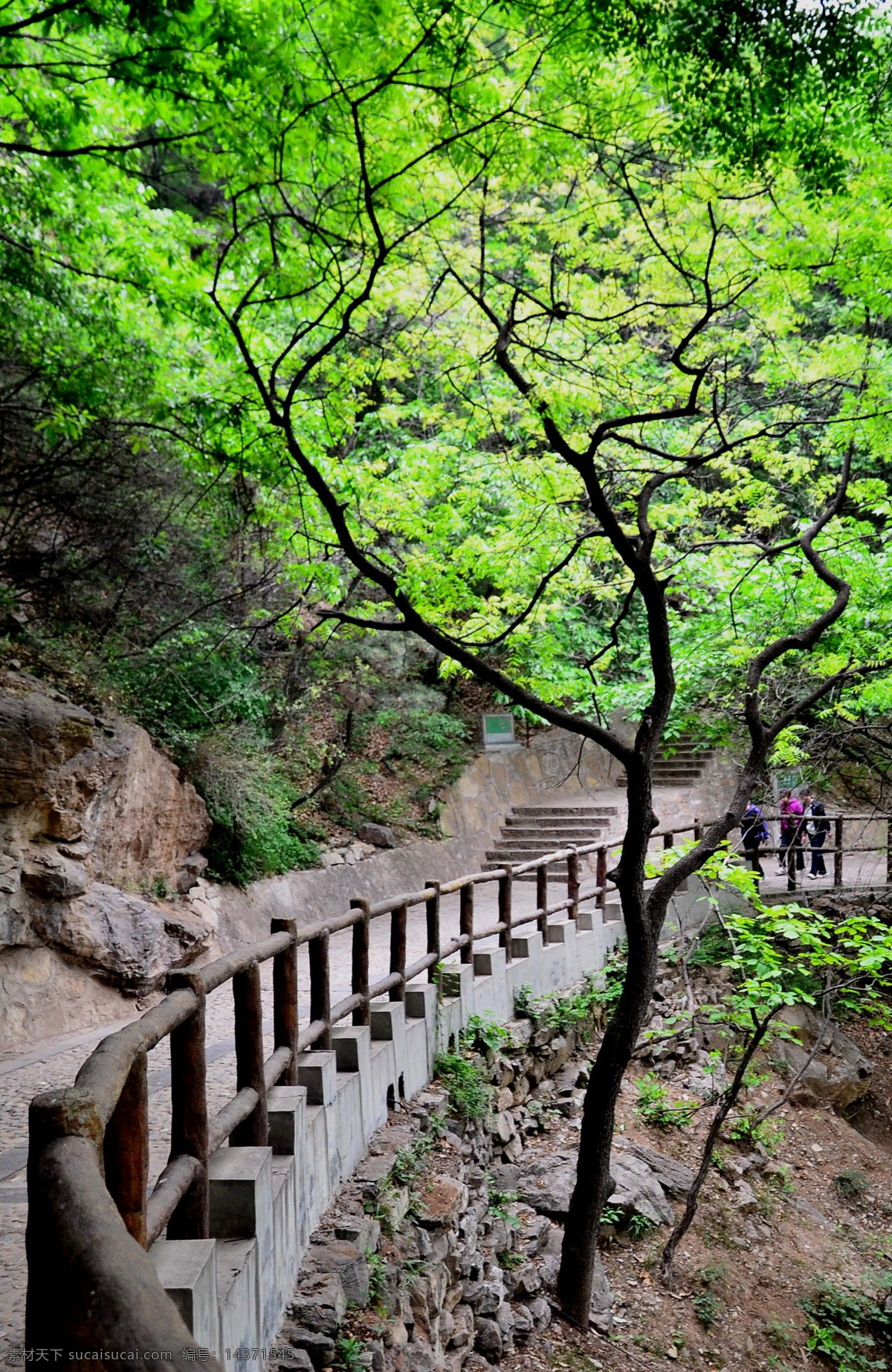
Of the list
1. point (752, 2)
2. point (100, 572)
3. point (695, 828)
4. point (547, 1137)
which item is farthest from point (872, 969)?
point (100, 572)

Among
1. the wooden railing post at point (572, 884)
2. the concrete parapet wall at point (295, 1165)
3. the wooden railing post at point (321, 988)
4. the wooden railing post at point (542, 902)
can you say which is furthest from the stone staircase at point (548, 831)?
the wooden railing post at point (321, 988)

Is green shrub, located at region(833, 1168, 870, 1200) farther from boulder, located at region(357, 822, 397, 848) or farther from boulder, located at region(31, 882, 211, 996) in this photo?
boulder, located at region(31, 882, 211, 996)

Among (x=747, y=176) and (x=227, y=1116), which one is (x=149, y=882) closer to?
(x=227, y=1116)

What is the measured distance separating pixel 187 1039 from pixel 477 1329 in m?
4.19

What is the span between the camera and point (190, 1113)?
289 centimetres

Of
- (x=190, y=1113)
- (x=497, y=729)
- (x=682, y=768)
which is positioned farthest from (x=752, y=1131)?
(x=682, y=768)

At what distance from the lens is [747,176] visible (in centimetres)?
497

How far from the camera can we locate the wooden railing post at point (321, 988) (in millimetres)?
4922

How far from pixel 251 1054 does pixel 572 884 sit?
8.02 m

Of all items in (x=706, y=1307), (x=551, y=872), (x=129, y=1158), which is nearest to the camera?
(x=129, y=1158)

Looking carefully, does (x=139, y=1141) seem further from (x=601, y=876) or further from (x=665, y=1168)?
(x=601, y=876)

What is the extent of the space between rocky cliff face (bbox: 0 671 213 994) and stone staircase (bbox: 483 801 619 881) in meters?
8.20

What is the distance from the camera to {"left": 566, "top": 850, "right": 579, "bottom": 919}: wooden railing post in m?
11.1

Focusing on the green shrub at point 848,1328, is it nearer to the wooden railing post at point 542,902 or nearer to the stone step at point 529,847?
the wooden railing post at point 542,902
